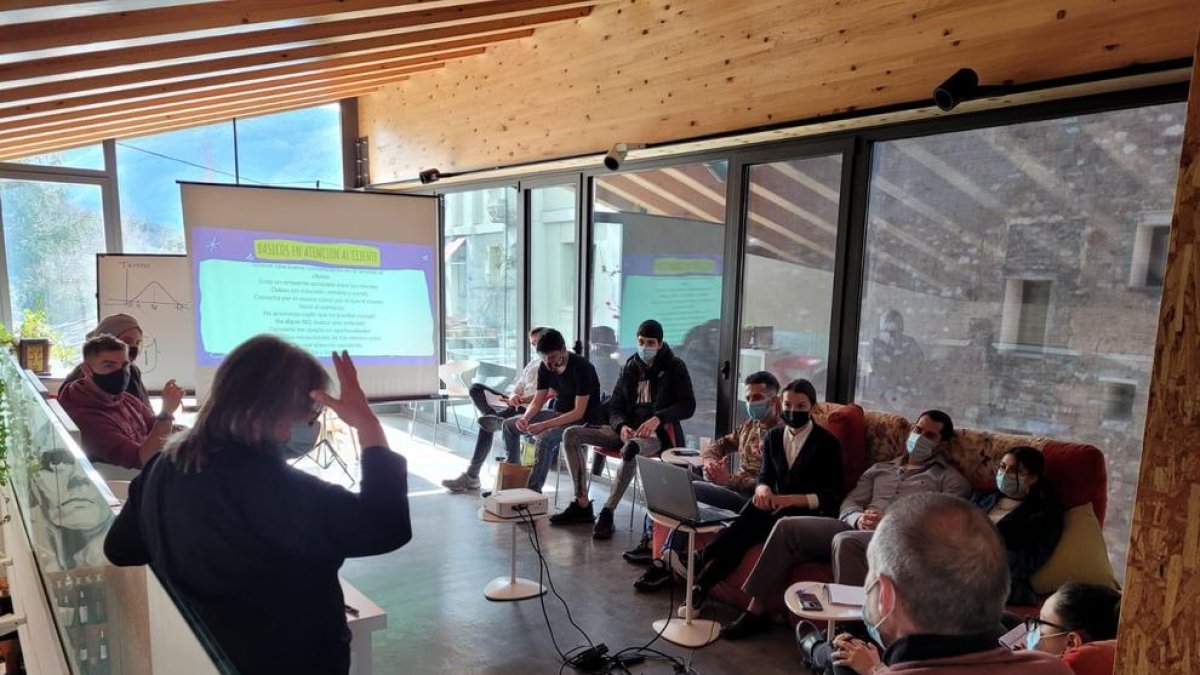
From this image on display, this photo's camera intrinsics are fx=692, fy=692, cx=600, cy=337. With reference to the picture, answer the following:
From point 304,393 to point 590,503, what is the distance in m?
3.61

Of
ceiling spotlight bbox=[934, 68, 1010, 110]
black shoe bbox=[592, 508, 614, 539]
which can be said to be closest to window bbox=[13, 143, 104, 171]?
black shoe bbox=[592, 508, 614, 539]

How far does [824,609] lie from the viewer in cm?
229

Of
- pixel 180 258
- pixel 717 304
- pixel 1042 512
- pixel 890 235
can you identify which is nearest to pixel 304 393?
pixel 1042 512

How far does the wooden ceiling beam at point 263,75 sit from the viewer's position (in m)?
4.58

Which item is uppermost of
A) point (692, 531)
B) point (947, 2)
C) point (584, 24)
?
point (584, 24)

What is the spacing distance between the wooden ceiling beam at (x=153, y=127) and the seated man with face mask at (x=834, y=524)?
6050 millimetres

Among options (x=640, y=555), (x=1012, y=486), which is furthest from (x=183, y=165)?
(x=1012, y=486)

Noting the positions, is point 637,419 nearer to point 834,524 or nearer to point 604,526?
point 604,526


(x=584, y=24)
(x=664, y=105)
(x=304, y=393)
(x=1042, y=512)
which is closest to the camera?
(x=304, y=393)

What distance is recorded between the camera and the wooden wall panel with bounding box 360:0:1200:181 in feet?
9.52

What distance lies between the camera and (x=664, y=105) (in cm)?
470

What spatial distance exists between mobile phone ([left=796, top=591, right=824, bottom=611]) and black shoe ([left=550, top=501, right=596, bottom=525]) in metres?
2.49

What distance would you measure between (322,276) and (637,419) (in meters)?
2.29

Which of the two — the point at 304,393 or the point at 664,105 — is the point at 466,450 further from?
the point at 304,393
